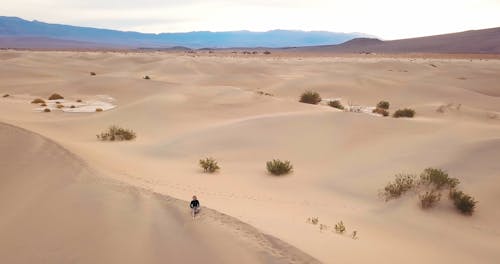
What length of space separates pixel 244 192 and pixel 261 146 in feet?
13.1

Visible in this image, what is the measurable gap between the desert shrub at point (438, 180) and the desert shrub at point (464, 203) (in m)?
0.44

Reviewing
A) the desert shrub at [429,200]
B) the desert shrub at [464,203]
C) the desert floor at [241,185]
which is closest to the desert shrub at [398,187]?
the desert floor at [241,185]

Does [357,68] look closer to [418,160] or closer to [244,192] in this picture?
[418,160]

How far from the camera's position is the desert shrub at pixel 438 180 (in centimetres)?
862

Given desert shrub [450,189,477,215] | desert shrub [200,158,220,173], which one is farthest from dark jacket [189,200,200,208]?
desert shrub [450,189,477,215]

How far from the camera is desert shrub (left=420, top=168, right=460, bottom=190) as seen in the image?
8617 millimetres

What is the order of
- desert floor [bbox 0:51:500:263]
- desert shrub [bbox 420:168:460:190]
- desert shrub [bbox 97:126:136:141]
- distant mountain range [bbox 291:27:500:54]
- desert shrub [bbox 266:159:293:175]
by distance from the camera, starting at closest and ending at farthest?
desert floor [bbox 0:51:500:263], desert shrub [bbox 420:168:460:190], desert shrub [bbox 266:159:293:175], desert shrub [bbox 97:126:136:141], distant mountain range [bbox 291:27:500:54]

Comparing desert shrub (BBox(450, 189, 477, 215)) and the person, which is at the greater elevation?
the person

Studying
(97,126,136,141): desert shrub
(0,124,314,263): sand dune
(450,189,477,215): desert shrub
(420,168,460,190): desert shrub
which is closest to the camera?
(0,124,314,263): sand dune

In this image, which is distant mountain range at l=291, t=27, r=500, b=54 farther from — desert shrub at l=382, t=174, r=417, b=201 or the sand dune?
the sand dune

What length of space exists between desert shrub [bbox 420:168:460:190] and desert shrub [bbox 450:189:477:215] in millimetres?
435

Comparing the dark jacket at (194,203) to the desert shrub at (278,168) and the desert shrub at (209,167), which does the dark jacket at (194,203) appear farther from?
the desert shrub at (278,168)

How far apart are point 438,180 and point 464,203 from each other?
77 cm

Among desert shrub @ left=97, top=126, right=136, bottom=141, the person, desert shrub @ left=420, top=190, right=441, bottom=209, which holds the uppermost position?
the person
